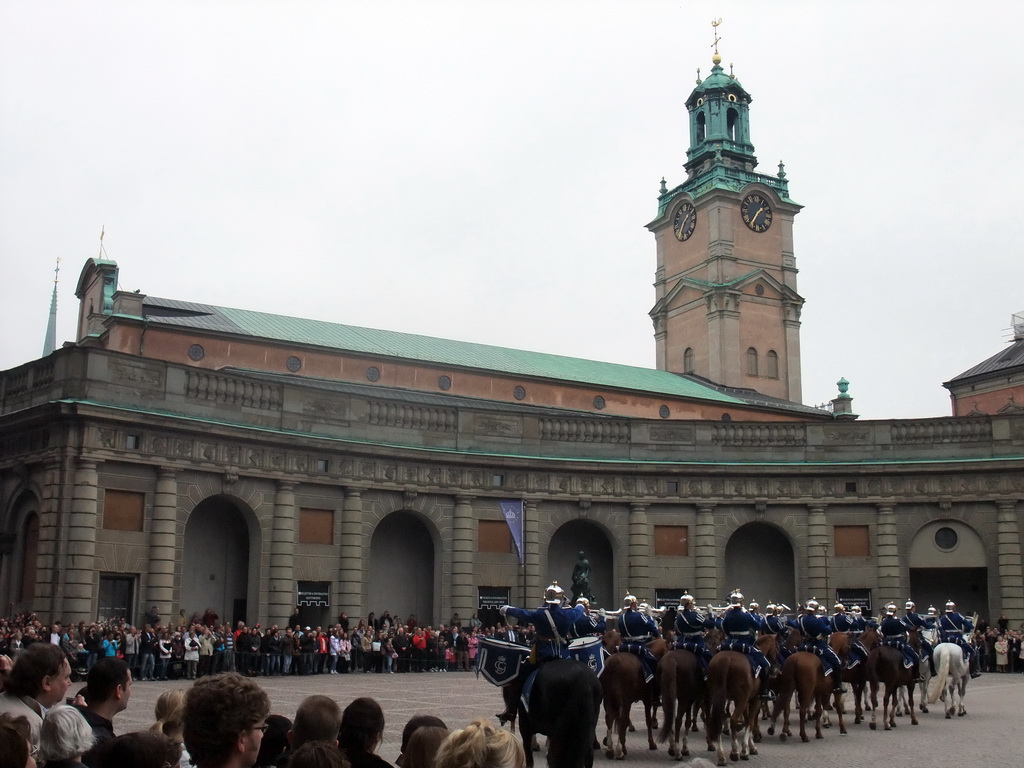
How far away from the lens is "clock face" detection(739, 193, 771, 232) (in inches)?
3524

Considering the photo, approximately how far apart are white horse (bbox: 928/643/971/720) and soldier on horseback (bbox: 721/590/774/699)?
8.32 meters

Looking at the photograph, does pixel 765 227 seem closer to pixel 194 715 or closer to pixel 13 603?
pixel 13 603

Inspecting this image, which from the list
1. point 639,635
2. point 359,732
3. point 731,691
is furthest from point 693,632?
point 359,732

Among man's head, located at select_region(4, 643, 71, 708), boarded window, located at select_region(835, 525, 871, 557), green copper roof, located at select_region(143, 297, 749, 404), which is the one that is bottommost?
man's head, located at select_region(4, 643, 71, 708)

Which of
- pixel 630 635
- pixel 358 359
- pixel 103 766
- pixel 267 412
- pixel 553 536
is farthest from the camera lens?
pixel 358 359

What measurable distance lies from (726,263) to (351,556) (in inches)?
2050

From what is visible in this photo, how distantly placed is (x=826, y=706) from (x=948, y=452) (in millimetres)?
29829

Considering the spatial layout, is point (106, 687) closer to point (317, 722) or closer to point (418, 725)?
point (317, 722)

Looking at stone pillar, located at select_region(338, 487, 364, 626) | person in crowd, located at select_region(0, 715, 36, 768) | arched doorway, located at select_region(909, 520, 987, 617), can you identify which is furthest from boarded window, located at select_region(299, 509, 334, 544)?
person in crowd, located at select_region(0, 715, 36, 768)

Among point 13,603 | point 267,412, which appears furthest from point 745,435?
point 13,603

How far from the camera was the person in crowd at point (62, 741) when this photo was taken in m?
7.21

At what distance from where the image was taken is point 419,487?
44.6 meters

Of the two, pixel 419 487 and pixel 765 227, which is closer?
pixel 419 487

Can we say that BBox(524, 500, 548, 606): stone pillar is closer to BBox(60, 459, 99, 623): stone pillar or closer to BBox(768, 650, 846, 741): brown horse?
BBox(60, 459, 99, 623): stone pillar
